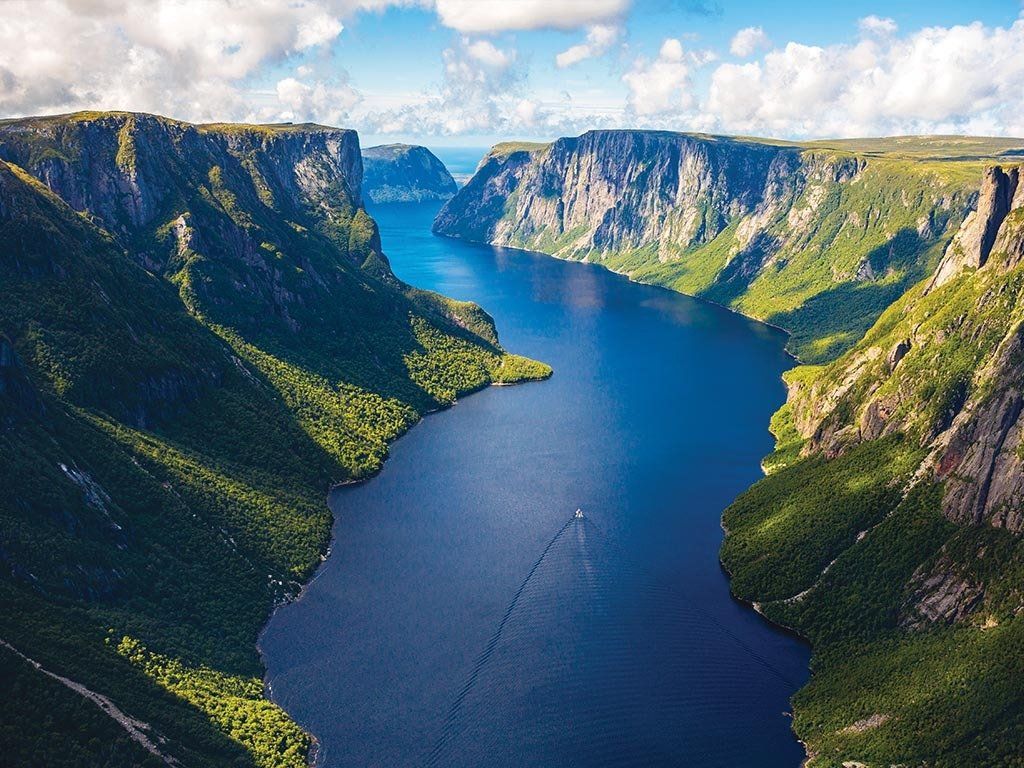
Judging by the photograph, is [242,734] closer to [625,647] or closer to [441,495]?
[625,647]

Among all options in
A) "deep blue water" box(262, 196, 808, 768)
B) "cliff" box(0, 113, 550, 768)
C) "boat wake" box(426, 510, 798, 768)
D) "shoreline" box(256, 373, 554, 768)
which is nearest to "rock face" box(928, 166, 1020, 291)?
"deep blue water" box(262, 196, 808, 768)

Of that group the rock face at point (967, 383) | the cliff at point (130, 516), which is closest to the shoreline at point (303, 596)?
the cliff at point (130, 516)

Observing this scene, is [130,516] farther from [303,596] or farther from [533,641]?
[533,641]

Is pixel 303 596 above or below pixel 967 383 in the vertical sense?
below

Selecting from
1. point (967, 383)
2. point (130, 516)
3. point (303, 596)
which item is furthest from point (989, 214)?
point (130, 516)

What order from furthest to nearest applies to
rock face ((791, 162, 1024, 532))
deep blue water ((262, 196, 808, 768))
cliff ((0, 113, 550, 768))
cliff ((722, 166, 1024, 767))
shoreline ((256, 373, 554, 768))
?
rock face ((791, 162, 1024, 532)) < deep blue water ((262, 196, 808, 768)) < cliff ((722, 166, 1024, 767)) < shoreline ((256, 373, 554, 768)) < cliff ((0, 113, 550, 768))

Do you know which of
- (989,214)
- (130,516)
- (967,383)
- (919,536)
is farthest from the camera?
(989,214)

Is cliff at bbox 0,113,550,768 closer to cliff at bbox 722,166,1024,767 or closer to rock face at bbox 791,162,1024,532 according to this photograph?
cliff at bbox 722,166,1024,767

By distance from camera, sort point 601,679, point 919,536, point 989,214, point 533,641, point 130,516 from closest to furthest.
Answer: point 601,679
point 533,641
point 919,536
point 130,516
point 989,214
